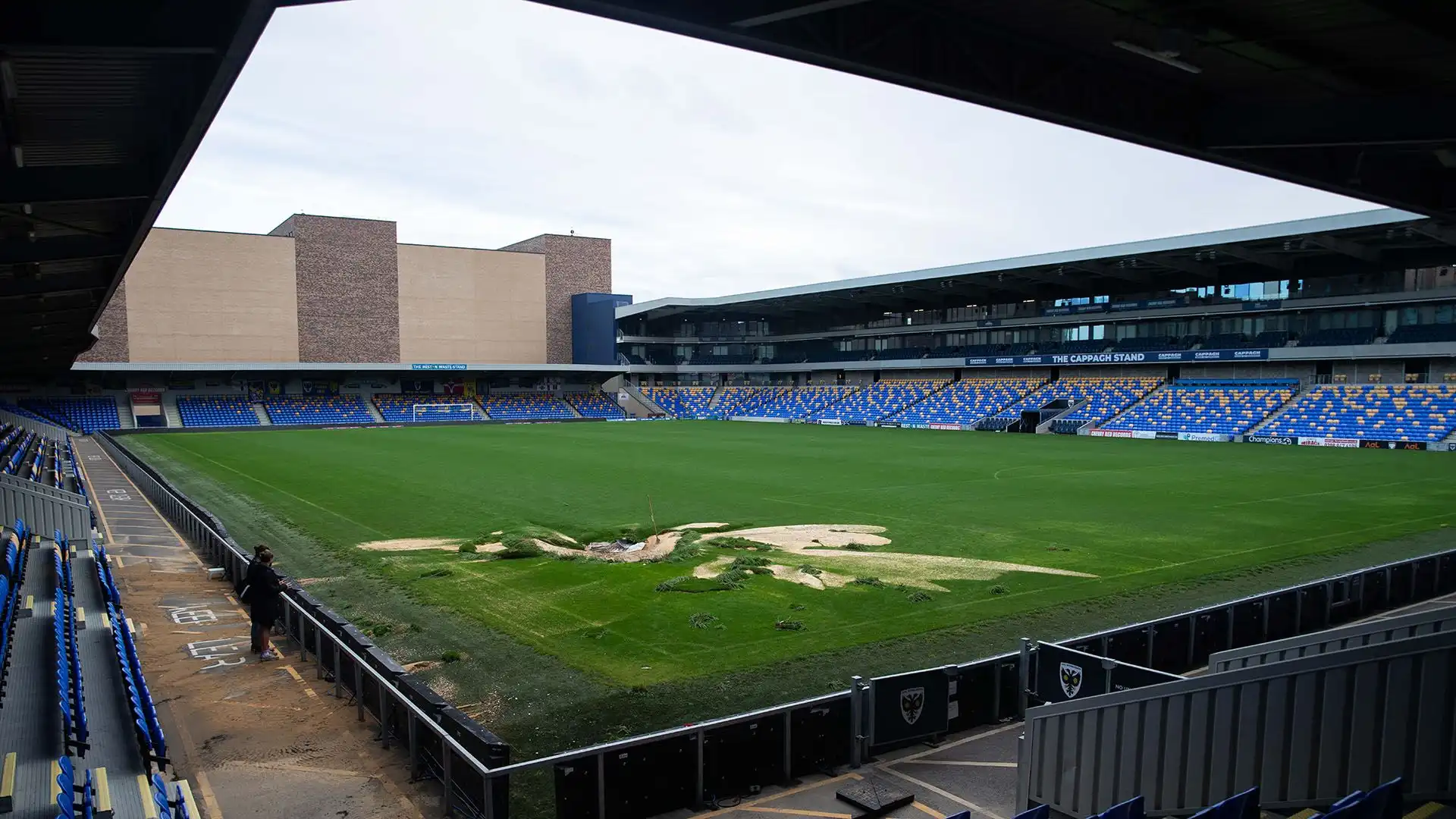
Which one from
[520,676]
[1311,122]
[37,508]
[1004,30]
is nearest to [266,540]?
[37,508]

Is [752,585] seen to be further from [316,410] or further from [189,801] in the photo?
[316,410]

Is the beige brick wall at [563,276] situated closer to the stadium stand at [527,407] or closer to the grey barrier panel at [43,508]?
the stadium stand at [527,407]

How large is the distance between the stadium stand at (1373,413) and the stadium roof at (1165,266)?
7246mm

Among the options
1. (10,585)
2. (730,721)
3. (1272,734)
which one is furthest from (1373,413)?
(10,585)

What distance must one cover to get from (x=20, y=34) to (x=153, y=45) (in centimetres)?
72

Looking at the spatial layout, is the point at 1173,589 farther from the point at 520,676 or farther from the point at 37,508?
the point at 37,508

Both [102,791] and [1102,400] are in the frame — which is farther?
[1102,400]

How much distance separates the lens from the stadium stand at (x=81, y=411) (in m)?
65.3

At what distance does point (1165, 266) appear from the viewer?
5619 centimetres

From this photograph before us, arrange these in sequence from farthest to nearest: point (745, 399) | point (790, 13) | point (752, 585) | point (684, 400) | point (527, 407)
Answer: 1. point (684, 400)
2. point (745, 399)
3. point (527, 407)
4. point (752, 585)
5. point (790, 13)

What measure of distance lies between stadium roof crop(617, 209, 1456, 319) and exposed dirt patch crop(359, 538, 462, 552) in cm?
3017

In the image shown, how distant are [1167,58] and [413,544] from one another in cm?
1809

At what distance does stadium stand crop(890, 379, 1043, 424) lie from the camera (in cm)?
6788

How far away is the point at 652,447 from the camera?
48.8 meters
